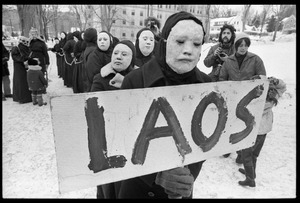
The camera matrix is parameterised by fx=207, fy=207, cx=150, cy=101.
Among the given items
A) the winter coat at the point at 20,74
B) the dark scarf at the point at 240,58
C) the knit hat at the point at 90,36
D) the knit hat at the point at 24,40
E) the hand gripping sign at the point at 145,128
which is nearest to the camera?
the hand gripping sign at the point at 145,128

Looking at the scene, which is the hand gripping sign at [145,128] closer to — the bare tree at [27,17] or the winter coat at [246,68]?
the winter coat at [246,68]

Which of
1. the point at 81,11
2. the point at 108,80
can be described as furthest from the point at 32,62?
the point at 81,11

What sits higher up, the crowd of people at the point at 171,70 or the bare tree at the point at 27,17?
the bare tree at the point at 27,17

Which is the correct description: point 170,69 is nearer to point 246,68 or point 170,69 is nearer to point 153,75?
point 153,75

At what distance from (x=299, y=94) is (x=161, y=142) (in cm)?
445

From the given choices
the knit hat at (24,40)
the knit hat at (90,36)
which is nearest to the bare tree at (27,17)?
the knit hat at (24,40)

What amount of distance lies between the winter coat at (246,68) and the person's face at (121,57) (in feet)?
5.19

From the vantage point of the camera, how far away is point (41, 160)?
10.2 feet

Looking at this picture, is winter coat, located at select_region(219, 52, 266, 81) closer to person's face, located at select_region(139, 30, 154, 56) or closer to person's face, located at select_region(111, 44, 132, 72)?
person's face, located at select_region(139, 30, 154, 56)

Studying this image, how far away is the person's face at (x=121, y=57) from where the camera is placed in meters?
2.10

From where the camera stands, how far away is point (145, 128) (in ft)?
3.36

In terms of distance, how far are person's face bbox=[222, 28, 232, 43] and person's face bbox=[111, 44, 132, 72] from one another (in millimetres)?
1937

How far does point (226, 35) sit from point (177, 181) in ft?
9.61

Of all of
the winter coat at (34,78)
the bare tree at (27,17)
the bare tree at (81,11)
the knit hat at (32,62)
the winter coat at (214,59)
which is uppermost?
the bare tree at (81,11)
